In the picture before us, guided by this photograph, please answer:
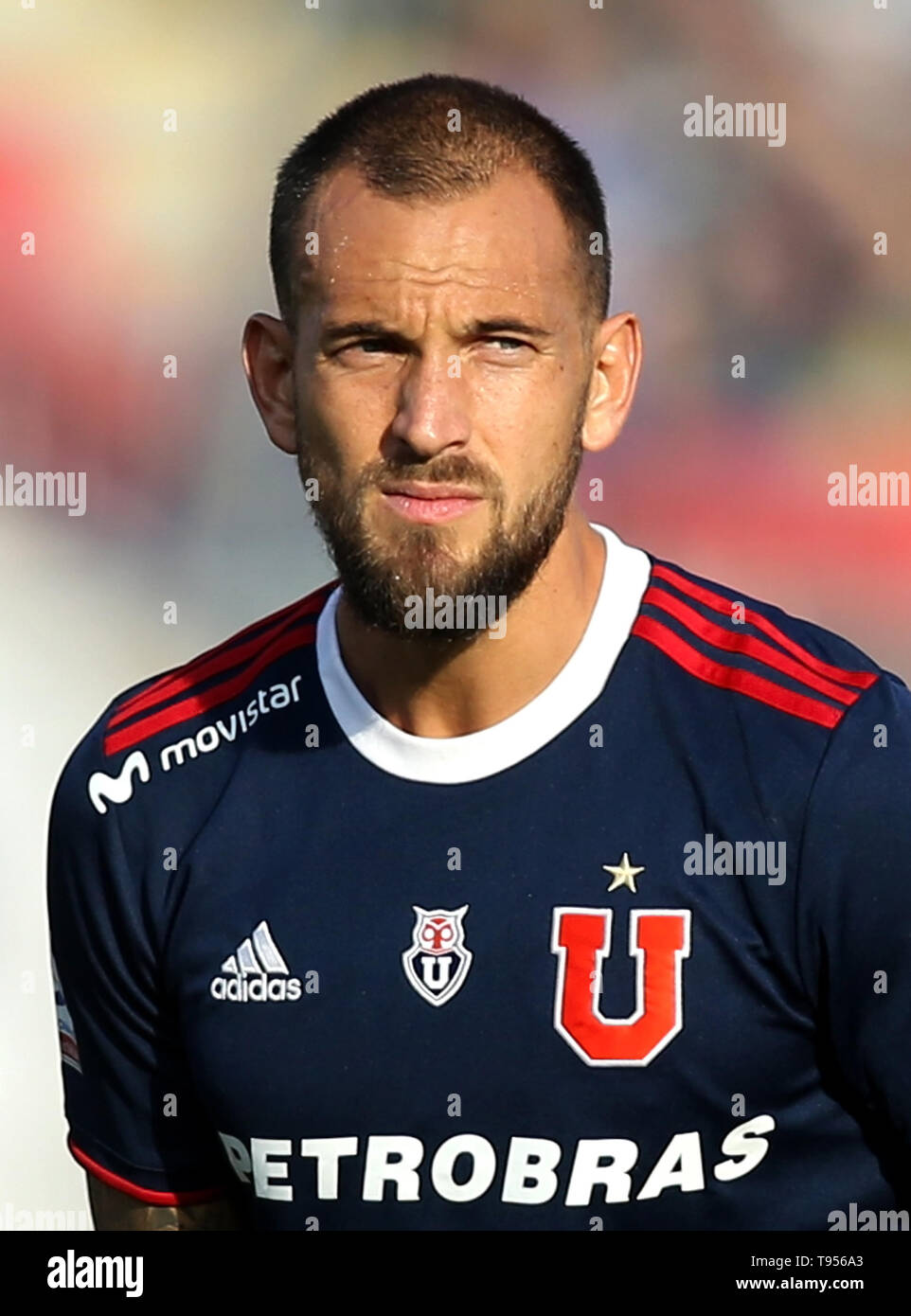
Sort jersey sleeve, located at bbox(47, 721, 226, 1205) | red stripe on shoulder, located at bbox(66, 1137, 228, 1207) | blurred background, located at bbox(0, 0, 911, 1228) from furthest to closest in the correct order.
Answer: blurred background, located at bbox(0, 0, 911, 1228), red stripe on shoulder, located at bbox(66, 1137, 228, 1207), jersey sleeve, located at bbox(47, 721, 226, 1205)

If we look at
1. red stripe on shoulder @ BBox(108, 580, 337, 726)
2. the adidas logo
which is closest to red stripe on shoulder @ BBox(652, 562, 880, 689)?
red stripe on shoulder @ BBox(108, 580, 337, 726)

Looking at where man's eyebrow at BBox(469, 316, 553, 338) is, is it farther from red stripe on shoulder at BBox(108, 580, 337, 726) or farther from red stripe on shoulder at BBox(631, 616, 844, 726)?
red stripe on shoulder at BBox(108, 580, 337, 726)

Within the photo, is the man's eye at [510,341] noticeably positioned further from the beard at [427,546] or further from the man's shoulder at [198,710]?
the man's shoulder at [198,710]

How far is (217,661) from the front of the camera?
279cm

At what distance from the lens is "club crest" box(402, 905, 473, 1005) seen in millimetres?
2424

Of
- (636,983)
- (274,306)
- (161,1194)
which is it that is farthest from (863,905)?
(274,306)

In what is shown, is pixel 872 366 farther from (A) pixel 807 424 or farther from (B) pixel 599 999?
(B) pixel 599 999

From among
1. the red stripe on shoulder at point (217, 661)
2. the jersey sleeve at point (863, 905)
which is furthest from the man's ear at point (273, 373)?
the jersey sleeve at point (863, 905)

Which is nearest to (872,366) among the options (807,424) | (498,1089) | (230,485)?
(807,424)

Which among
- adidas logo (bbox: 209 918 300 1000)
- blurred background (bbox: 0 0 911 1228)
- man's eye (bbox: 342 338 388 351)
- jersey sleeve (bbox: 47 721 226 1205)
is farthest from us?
blurred background (bbox: 0 0 911 1228)

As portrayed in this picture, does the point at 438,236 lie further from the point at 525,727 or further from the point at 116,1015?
the point at 116,1015

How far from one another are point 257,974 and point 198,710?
0.43 metres

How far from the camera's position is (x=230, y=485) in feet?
18.6

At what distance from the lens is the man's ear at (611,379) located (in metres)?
2.55
